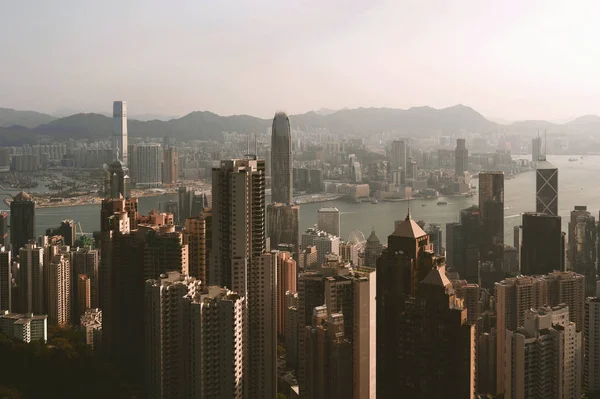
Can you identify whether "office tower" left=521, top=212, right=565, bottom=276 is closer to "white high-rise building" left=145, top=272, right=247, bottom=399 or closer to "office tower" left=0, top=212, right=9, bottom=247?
"white high-rise building" left=145, top=272, right=247, bottom=399

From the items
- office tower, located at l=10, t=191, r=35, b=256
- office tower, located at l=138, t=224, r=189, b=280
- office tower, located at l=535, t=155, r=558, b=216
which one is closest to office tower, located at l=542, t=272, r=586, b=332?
office tower, located at l=535, t=155, r=558, b=216

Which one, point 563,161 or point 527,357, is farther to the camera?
point 563,161

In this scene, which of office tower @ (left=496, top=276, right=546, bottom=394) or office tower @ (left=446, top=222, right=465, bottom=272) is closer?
office tower @ (left=496, top=276, right=546, bottom=394)

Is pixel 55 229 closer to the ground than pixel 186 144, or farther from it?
closer to the ground

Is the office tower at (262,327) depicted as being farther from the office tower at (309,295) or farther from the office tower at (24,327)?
the office tower at (24,327)

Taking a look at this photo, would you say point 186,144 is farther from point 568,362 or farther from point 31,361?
point 568,362

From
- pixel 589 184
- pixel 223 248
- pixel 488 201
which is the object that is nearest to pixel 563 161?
pixel 589 184

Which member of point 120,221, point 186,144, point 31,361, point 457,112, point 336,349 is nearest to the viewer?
point 336,349
